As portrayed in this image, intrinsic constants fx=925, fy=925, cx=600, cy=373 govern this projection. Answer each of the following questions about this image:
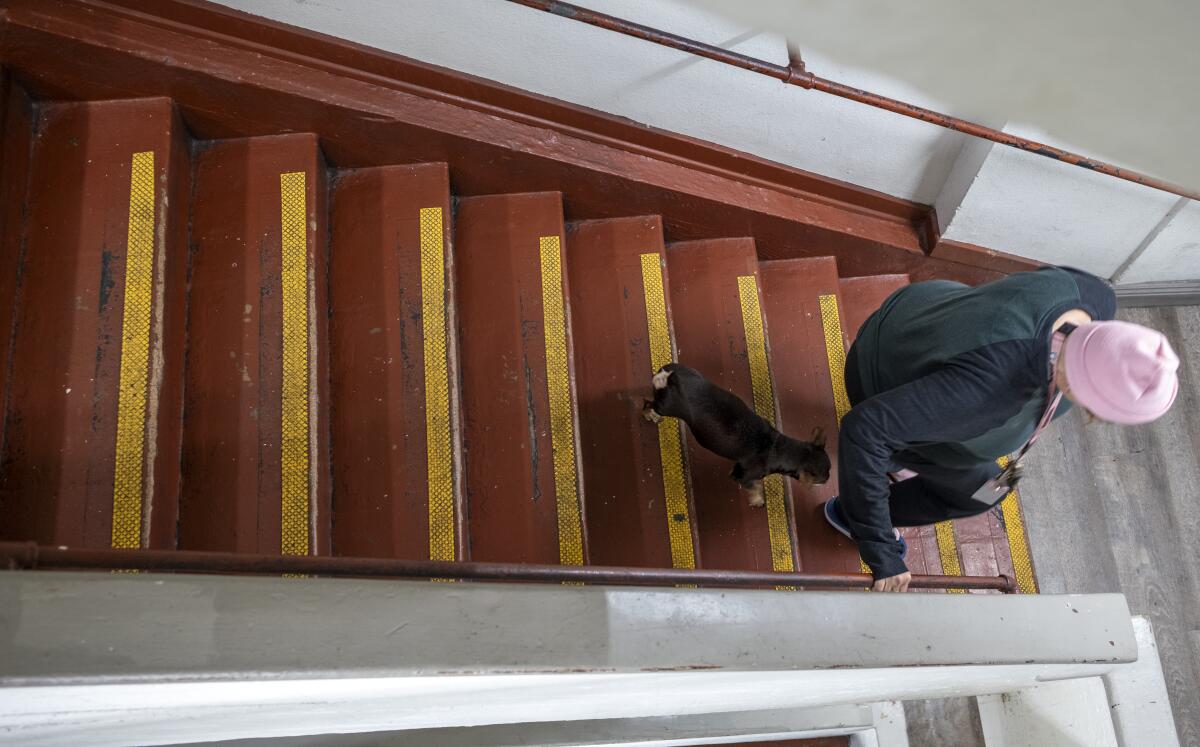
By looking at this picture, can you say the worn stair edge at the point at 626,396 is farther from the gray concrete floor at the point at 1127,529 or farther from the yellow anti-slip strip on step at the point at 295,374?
the gray concrete floor at the point at 1127,529

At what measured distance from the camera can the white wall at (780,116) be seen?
336 cm

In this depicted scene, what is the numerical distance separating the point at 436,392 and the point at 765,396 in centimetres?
150

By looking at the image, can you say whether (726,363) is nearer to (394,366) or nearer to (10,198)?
(394,366)

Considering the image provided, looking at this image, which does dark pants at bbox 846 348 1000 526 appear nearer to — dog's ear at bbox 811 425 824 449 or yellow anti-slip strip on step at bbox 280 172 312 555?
dog's ear at bbox 811 425 824 449

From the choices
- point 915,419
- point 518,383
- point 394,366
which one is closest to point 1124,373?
point 915,419

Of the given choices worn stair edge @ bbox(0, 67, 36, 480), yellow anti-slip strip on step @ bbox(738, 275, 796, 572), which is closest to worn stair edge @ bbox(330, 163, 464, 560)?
worn stair edge @ bbox(0, 67, 36, 480)

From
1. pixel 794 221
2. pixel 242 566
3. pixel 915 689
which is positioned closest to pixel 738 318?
pixel 794 221

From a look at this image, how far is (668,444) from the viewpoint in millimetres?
3719

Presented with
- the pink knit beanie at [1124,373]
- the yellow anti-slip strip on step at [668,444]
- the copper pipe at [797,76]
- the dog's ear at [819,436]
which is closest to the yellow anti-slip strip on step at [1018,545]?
the dog's ear at [819,436]

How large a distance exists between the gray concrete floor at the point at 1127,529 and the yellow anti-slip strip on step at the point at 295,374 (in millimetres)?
2970

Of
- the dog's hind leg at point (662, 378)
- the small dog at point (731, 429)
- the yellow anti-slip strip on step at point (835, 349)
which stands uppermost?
the yellow anti-slip strip on step at point (835, 349)

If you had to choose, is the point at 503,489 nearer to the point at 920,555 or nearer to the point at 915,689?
the point at 915,689

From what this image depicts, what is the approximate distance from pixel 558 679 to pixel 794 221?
267 cm

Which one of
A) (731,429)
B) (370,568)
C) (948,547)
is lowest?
(370,568)
